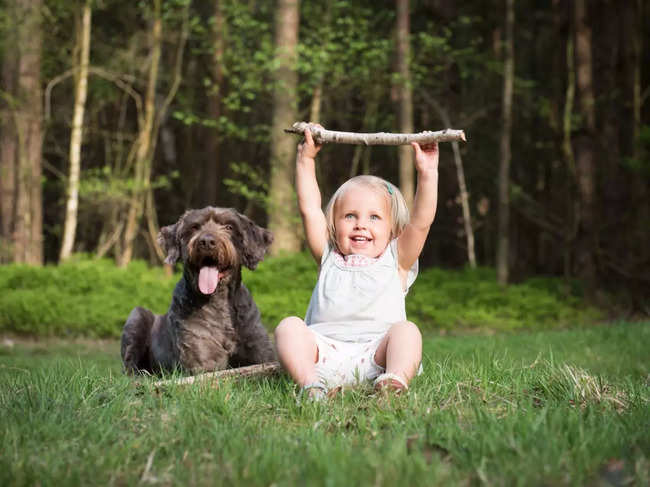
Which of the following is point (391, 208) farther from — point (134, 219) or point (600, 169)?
point (600, 169)

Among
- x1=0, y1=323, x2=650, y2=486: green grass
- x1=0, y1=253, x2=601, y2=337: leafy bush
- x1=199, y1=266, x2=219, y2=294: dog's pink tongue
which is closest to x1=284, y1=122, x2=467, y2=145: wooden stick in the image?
x1=199, y1=266, x2=219, y2=294: dog's pink tongue

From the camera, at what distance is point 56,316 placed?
12.5 meters

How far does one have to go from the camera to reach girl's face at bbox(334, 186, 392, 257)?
4871 millimetres

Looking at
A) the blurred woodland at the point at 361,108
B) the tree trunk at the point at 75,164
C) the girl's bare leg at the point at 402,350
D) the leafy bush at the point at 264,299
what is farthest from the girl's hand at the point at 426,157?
the tree trunk at the point at 75,164

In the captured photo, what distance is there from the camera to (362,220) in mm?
4898

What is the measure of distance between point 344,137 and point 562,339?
6.46 metres

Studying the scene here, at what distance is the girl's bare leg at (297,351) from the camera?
14.0ft

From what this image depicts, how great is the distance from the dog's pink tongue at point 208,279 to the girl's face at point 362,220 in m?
1.10

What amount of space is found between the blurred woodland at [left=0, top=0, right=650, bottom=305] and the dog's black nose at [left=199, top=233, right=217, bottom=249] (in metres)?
9.95

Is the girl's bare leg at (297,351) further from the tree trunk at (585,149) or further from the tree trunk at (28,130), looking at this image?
the tree trunk at (28,130)

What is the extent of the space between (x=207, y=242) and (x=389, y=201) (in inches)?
54.8

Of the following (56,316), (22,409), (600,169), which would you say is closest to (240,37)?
(56,316)

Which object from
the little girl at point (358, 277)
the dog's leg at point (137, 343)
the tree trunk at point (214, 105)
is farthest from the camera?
the tree trunk at point (214, 105)

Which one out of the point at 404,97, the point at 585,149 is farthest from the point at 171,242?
the point at 585,149
